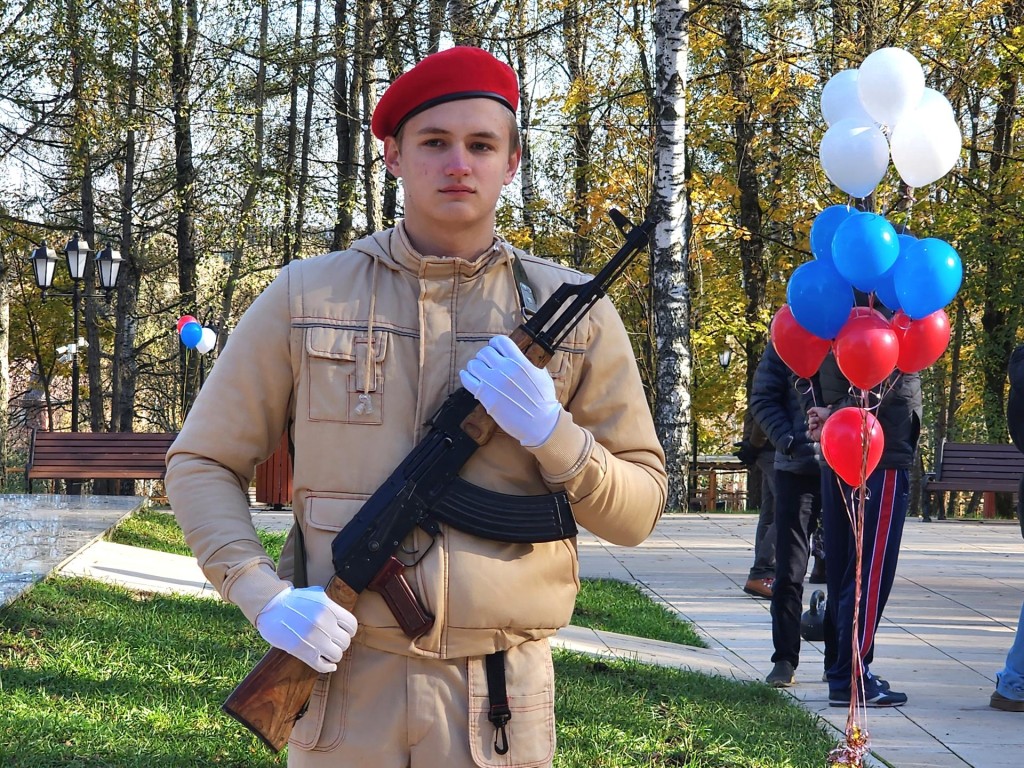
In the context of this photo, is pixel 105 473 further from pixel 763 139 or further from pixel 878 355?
pixel 763 139

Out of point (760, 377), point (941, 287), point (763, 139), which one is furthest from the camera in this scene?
point (763, 139)

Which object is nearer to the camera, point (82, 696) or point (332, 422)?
point (332, 422)

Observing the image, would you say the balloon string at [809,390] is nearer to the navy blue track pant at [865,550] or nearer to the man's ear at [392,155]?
the navy blue track pant at [865,550]

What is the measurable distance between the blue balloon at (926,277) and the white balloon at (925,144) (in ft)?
2.36

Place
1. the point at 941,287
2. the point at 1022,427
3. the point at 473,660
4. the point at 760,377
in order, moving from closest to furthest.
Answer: the point at 473,660, the point at 941,287, the point at 1022,427, the point at 760,377

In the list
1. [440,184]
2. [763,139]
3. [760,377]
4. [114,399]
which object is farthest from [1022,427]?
[114,399]

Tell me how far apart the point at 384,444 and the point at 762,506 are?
745 cm

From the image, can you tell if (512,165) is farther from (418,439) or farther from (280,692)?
(280,692)

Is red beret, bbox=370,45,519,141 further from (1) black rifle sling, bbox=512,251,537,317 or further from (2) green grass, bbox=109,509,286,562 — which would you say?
(2) green grass, bbox=109,509,286,562

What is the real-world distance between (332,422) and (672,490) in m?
14.4

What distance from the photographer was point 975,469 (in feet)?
53.9

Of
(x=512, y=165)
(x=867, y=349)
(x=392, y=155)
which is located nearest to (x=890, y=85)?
(x=867, y=349)

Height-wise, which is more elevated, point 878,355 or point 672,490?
point 878,355

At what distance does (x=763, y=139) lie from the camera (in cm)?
2323
